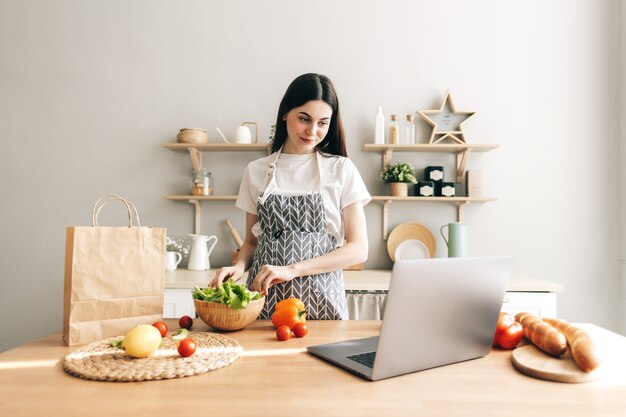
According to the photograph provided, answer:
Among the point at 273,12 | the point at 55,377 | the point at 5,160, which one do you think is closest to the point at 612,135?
the point at 273,12

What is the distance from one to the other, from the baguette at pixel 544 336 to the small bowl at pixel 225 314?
685mm

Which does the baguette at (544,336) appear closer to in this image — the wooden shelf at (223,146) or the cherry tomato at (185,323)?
the cherry tomato at (185,323)

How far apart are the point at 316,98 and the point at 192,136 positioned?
1489mm

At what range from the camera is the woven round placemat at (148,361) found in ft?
2.81

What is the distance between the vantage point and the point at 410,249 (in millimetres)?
2982

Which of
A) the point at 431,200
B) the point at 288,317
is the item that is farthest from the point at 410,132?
the point at 288,317

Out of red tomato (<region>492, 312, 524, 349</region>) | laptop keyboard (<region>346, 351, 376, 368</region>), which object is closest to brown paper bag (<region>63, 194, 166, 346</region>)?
laptop keyboard (<region>346, 351, 376, 368</region>)

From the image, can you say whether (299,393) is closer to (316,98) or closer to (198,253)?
(316,98)

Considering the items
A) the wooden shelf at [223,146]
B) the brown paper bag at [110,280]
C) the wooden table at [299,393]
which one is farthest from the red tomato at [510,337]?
the wooden shelf at [223,146]

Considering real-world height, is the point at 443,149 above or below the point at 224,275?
above

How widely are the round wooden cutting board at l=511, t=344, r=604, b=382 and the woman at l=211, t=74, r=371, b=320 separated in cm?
69

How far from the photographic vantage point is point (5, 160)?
3.11 m

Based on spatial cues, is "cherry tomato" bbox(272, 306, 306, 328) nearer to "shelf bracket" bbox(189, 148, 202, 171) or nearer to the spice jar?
the spice jar

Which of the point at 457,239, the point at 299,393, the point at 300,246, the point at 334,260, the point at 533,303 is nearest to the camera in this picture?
the point at 299,393
